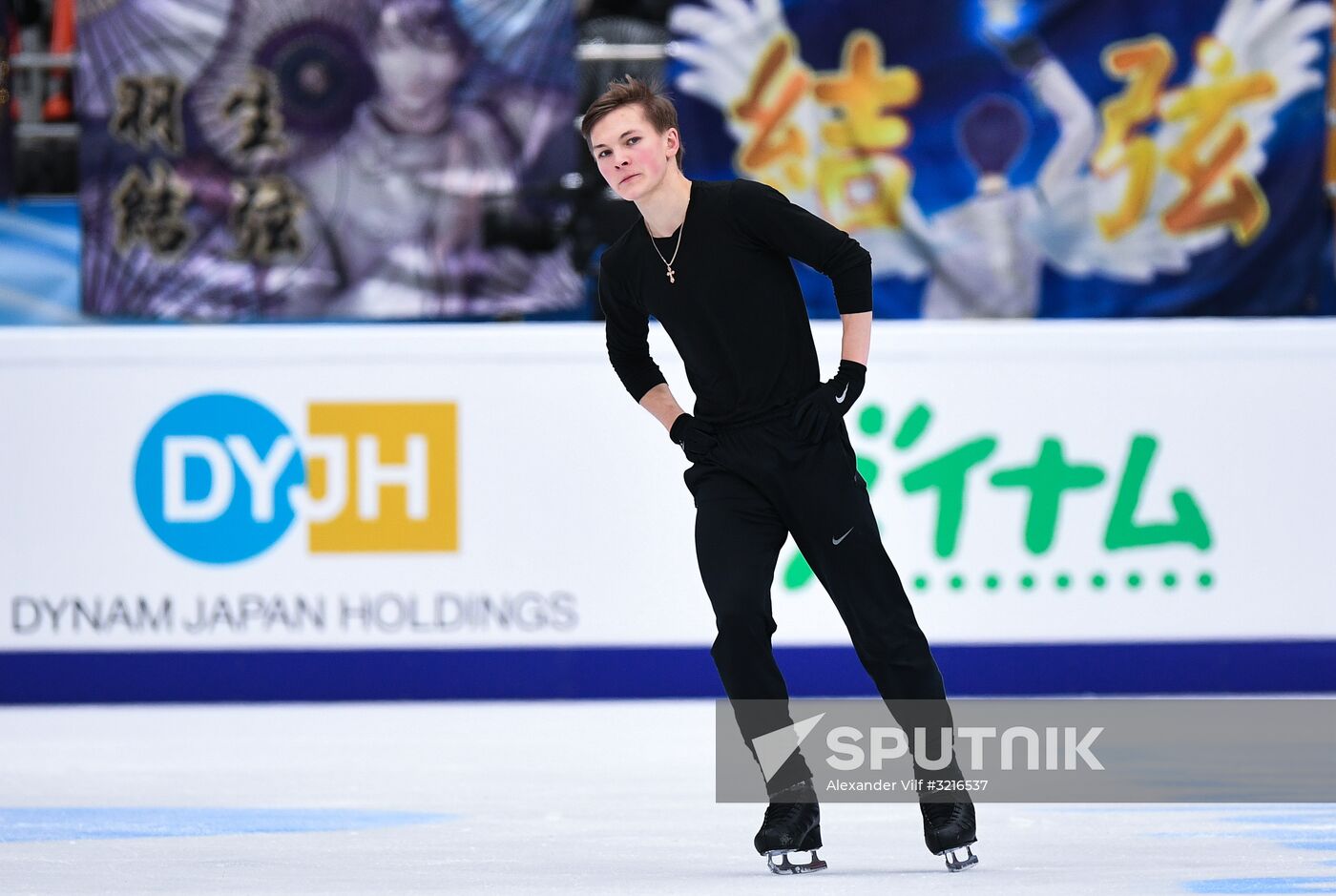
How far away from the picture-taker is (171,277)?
293 inches

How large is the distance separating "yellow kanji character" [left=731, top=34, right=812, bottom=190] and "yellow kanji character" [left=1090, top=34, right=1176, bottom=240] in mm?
1132

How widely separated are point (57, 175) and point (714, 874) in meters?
5.10

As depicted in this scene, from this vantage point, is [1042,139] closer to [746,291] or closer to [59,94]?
[59,94]

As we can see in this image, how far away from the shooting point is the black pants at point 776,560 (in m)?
3.33

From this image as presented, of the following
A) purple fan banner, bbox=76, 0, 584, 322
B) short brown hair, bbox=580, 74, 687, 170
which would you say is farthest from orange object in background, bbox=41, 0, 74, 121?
short brown hair, bbox=580, 74, 687, 170

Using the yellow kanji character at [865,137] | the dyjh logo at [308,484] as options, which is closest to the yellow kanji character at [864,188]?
the yellow kanji character at [865,137]

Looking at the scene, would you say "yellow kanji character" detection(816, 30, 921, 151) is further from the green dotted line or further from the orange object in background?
the orange object in background

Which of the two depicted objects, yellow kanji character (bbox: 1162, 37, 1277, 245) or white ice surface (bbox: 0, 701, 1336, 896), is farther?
yellow kanji character (bbox: 1162, 37, 1277, 245)

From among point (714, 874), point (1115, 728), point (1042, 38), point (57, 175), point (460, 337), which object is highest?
point (1042, 38)

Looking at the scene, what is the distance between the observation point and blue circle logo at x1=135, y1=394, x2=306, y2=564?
20.2 ft

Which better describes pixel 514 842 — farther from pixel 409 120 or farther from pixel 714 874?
pixel 409 120

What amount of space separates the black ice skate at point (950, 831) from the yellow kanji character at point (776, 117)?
445cm

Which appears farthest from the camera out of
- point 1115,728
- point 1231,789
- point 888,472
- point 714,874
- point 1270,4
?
point 1270,4

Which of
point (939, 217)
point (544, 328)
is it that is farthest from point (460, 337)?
point (939, 217)
